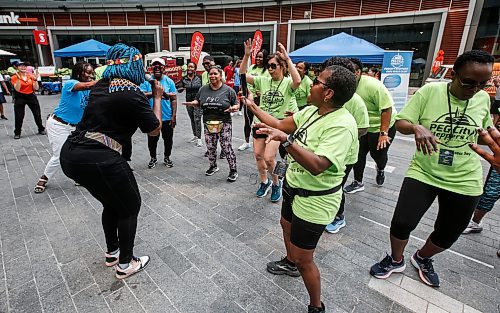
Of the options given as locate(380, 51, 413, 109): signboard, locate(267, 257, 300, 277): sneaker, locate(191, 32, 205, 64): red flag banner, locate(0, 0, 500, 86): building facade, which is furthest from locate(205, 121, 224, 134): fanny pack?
locate(0, 0, 500, 86): building facade

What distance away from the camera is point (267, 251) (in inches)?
114

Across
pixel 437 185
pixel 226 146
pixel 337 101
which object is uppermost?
pixel 337 101

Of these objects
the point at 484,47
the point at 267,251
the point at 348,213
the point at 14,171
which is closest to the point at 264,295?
the point at 267,251

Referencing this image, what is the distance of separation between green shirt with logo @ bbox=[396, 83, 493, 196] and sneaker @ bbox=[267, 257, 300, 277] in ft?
4.43

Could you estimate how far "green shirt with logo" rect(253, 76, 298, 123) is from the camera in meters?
3.76

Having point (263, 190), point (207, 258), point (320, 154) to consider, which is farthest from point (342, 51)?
point (320, 154)

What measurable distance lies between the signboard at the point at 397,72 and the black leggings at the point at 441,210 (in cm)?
702

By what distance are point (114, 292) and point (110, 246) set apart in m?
0.42

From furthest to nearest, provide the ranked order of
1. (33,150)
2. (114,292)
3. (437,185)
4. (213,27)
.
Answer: (213,27)
(33,150)
(114,292)
(437,185)

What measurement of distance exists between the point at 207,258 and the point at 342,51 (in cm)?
801

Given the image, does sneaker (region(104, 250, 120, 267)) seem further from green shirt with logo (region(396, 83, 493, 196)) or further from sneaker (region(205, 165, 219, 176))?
green shirt with logo (region(396, 83, 493, 196))

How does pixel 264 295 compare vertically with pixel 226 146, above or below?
below

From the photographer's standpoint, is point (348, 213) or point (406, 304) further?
point (348, 213)

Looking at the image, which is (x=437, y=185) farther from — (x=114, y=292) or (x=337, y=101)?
(x=114, y=292)
